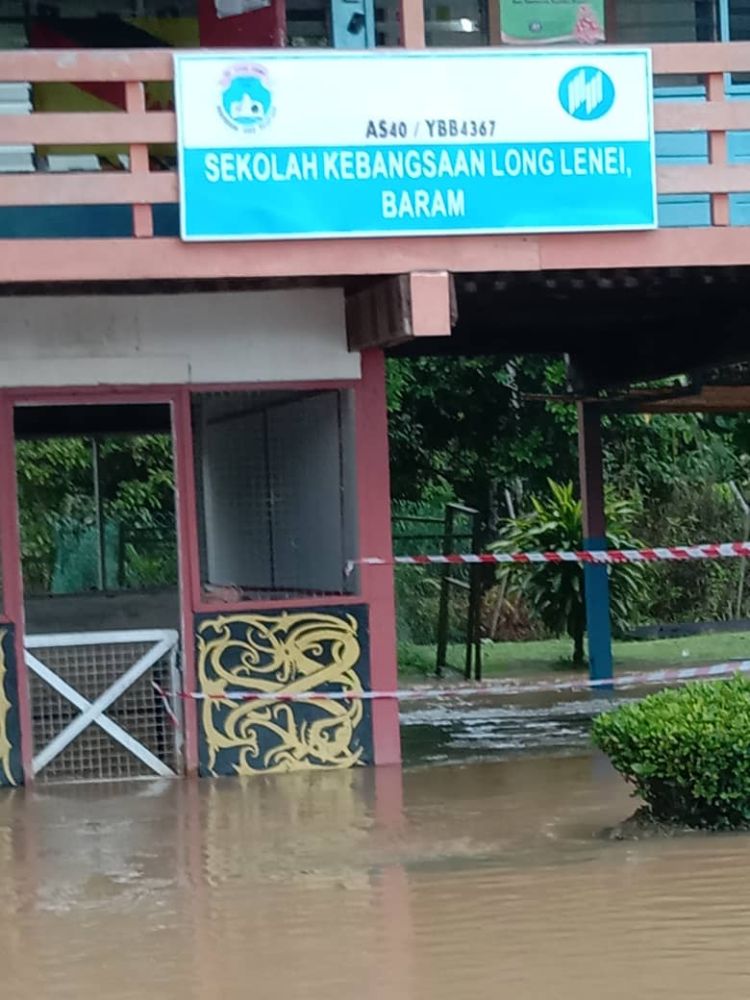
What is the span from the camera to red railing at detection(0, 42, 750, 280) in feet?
30.6

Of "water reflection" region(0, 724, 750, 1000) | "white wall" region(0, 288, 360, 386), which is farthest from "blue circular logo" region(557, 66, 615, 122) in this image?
"water reflection" region(0, 724, 750, 1000)

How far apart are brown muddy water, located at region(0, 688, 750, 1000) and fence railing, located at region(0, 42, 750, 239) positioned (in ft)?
11.0

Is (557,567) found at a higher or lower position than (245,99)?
lower

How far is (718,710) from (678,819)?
2.02ft

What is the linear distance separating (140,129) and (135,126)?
3 centimetres

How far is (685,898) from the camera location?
6.76m

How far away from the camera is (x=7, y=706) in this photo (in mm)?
10445

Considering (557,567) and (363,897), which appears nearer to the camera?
(363,897)

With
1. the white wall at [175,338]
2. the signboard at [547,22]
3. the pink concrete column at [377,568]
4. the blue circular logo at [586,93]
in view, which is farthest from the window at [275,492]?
the signboard at [547,22]

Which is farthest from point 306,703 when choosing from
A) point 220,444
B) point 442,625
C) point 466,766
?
point 442,625

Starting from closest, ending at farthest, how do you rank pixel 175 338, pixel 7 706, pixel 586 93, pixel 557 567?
pixel 586 93 → pixel 7 706 → pixel 175 338 → pixel 557 567

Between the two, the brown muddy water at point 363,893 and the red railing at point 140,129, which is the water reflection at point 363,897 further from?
the red railing at point 140,129

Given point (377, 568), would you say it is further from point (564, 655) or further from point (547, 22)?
point (564, 655)

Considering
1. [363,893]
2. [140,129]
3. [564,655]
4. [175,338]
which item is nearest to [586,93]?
[140,129]
